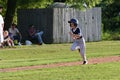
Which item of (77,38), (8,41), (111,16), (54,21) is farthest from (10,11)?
(111,16)

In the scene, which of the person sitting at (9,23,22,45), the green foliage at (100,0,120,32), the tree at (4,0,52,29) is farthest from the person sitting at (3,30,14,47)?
the green foliage at (100,0,120,32)

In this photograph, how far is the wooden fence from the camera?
3316cm

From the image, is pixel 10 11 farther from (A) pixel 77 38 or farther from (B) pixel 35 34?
(A) pixel 77 38

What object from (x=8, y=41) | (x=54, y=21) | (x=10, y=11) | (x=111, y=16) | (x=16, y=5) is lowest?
(x=8, y=41)

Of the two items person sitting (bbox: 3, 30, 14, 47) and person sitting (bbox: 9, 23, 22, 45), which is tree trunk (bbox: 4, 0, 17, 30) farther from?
person sitting (bbox: 3, 30, 14, 47)

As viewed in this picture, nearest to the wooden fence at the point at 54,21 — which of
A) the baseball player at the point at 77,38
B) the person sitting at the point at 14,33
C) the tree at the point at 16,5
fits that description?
the tree at the point at 16,5

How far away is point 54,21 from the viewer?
109 feet

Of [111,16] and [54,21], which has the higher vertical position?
[54,21]

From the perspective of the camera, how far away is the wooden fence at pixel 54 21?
3316cm

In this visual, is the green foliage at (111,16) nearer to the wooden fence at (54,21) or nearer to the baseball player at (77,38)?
the wooden fence at (54,21)

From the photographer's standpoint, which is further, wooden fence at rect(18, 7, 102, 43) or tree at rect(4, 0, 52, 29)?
wooden fence at rect(18, 7, 102, 43)

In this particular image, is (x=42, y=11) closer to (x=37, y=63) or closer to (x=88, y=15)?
(x=88, y=15)

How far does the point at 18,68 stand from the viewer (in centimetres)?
1719

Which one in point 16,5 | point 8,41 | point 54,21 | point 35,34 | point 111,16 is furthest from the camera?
point 111,16
